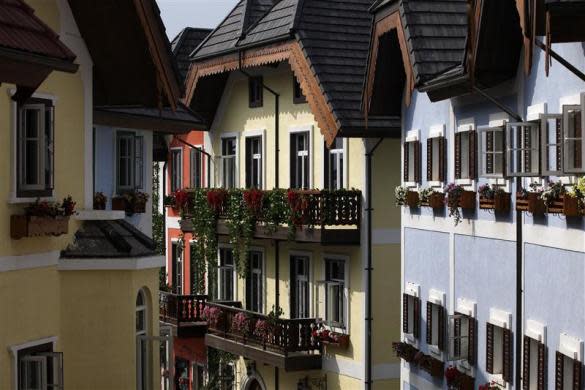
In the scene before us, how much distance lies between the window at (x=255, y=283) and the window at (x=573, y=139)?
19865mm

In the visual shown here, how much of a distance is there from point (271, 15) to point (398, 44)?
814 cm

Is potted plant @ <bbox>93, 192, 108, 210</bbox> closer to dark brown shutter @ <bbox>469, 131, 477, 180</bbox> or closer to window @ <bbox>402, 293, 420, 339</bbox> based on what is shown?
dark brown shutter @ <bbox>469, 131, 477, 180</bbox>

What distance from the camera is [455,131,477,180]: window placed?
2338cm

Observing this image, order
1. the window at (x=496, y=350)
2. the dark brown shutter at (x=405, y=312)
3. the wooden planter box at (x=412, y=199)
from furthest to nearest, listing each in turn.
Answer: the dark brown shutter at (x=405, y=312) < the wooden planter box at (x=412, y=199) < the window at (x=496, y=350)

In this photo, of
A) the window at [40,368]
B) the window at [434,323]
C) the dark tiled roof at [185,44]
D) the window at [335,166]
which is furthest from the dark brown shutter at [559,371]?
the dark tiled roof at [185,44]

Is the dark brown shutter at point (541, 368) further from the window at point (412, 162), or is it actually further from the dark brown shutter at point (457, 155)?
the window at point (412, 162)

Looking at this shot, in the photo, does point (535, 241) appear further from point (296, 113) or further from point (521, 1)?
point (296, 113)

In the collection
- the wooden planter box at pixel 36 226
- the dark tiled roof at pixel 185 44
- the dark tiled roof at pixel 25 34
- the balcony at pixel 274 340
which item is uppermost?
the dark tiled roof at pixel 185 44

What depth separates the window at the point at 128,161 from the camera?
892 inches

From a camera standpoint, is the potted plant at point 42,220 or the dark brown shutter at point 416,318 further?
the dark brown shutter at point 416,318

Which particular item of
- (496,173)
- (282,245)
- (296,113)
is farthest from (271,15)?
(496,173)

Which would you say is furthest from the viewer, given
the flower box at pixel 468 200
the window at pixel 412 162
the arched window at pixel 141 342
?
the window at pixel 412 162

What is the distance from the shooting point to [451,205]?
2389cm

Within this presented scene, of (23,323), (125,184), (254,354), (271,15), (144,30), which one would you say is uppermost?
(271,15)
